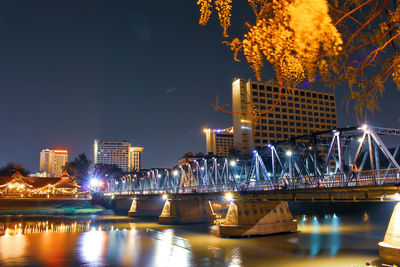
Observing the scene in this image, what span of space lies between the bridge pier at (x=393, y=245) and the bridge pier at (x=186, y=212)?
42466 millimetres

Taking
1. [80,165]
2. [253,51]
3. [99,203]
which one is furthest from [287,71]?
[80,165]

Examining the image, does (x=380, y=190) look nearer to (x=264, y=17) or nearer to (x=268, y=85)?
(x=264, y=17)

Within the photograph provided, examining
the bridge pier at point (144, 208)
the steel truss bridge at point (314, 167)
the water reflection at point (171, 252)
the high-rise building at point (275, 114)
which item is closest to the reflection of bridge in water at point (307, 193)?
the steel truss bridge at point (314, 167)

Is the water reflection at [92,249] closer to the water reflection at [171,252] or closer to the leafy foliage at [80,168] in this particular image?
the water reflection at [171,252]

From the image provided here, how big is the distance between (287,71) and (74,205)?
399 feet

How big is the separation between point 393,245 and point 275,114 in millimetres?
138120

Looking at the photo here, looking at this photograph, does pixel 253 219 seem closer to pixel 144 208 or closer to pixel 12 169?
pixel 144 208

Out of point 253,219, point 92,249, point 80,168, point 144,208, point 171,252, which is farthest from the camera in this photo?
point 80,168

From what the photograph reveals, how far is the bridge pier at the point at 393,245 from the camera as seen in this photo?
67.2 ft

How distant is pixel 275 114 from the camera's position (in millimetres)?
156125

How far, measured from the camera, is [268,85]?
157m

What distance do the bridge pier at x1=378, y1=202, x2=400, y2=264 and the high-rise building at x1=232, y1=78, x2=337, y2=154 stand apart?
116 m

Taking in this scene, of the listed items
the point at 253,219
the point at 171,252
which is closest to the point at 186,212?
the point at 253,219

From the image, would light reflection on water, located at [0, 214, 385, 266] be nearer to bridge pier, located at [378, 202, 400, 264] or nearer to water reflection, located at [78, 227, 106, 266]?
water reflection, located at [78, 227, 106, 266]
